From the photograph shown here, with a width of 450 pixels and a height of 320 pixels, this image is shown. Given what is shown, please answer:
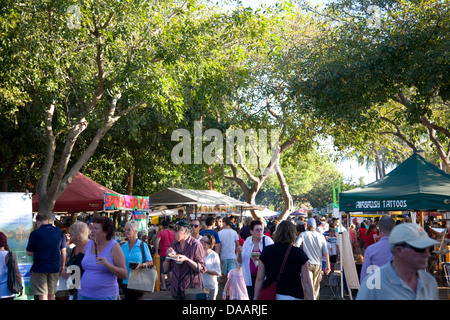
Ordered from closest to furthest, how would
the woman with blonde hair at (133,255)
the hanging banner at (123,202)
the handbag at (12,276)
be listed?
the handbag at (12,276), the woman with blonde hair at (133,255), the hanging banner at (123,202)

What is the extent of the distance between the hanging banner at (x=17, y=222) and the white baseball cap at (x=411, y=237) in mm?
8415

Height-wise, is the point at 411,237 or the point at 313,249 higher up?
the point at 411,237

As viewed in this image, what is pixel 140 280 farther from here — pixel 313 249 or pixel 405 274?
pixel 405 274

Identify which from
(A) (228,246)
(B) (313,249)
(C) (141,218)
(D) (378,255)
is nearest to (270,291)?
(D) (378,255)

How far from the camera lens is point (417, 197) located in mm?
10070

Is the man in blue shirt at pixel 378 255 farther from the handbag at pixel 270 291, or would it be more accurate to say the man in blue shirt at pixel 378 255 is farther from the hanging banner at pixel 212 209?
the hanging banner at pixel 212 209

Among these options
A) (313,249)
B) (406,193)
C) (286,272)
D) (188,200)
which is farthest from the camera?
(188,200)

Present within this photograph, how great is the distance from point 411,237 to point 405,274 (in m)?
0.24

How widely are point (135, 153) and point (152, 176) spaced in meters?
4.48

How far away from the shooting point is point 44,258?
28.3ft

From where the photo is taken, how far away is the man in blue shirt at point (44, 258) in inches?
339

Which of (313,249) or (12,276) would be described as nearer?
(12,276)

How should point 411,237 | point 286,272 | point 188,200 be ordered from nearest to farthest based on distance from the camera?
point 411,237, point 286,272, point 188,200

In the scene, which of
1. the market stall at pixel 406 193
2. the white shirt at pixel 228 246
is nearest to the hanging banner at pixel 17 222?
the white shirt at pixel 228 246
